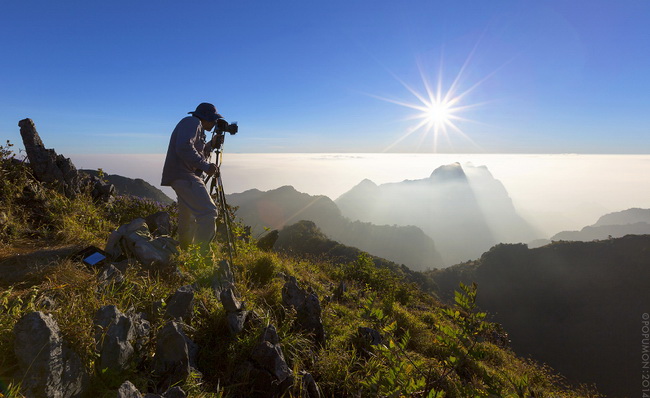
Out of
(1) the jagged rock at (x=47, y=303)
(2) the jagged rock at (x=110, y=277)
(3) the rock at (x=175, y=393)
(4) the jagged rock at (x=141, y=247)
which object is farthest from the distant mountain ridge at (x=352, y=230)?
(3) the rock at (x=175, y=393)

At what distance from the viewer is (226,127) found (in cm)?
577

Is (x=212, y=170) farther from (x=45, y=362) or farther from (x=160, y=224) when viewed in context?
(x=45, y=362)

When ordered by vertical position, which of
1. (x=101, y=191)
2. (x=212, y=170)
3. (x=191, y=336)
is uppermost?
(x=212, y=170)

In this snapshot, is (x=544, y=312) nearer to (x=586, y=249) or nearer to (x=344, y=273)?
(x=586, y=249)

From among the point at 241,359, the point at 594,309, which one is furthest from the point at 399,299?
the point at 594,309

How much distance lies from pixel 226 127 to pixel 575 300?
311 feet

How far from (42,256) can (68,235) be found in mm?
1020

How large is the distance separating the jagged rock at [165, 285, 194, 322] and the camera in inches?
134

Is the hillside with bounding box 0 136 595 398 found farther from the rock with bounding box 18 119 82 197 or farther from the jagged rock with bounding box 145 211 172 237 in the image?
the rock with bounding box 18 119 82 197

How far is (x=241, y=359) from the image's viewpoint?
3057mm

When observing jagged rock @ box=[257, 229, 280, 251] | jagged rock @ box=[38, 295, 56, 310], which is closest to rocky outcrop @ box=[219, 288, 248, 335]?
jagged rock @ box=[38, 295, 56, 310]

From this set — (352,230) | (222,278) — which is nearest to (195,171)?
(222,278)

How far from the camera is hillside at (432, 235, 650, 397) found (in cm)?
5356

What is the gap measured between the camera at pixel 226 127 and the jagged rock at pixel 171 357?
13.1 feet
